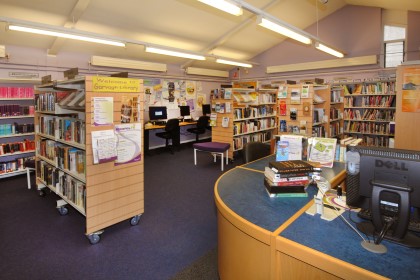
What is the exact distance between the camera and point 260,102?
23.9 ft

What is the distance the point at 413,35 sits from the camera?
A: 272 inches

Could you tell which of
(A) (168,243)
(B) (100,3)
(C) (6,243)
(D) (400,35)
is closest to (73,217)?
(C) (6,243)

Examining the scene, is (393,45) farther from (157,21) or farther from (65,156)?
(65,156)

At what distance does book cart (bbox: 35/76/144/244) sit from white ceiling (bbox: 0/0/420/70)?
7.48 feet

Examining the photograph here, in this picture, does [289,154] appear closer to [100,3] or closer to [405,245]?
[405,245]

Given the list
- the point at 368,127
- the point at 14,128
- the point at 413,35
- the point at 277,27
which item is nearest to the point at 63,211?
the point at 14,128

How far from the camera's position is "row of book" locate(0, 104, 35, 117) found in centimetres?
504

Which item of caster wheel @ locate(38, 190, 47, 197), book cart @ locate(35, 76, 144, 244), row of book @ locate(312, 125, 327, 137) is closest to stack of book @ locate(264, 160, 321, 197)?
book cart @ locate(35, 76, 144, 244)

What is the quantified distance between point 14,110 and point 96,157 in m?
3.83

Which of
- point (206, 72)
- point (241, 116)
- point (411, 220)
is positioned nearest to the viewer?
point (411, 220)

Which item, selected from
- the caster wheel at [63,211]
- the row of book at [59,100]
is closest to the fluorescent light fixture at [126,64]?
the row of book at [59,100]

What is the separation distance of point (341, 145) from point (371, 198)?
1876 millimetres

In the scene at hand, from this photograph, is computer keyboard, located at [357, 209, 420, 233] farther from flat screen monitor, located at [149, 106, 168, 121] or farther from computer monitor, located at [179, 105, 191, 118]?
computer monitor, located at [179, 105, 191, 118]

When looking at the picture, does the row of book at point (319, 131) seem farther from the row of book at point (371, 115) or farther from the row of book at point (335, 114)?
the row of book at point (371, 115)
